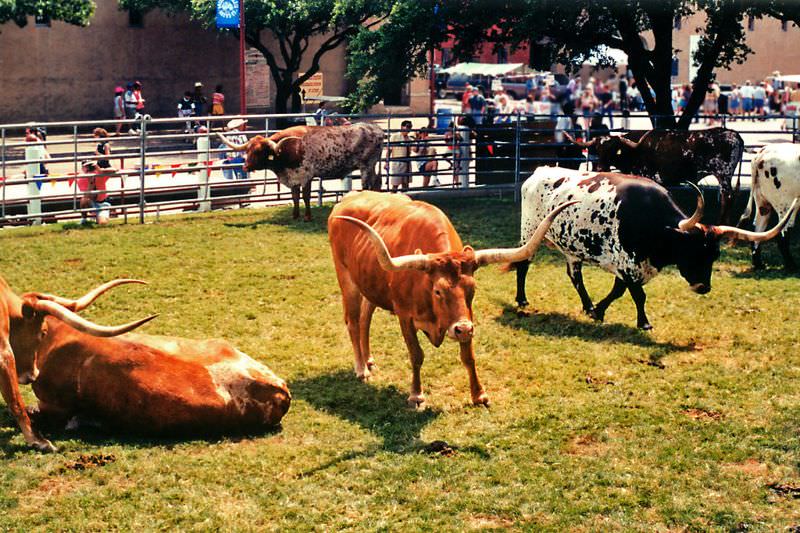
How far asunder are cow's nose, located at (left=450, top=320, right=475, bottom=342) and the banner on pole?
62.8ft

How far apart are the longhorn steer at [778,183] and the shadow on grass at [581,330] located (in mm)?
3674

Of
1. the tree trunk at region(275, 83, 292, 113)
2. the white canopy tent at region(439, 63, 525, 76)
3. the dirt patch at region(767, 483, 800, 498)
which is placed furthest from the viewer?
the white canopy tent at region(439, 63, 525, 76)

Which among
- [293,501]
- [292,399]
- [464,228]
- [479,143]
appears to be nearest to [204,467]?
[293,501]

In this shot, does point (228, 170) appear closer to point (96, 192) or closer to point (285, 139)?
point (285, 139)

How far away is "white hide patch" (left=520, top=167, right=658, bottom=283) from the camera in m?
11.7

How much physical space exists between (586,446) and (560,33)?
46.6ft

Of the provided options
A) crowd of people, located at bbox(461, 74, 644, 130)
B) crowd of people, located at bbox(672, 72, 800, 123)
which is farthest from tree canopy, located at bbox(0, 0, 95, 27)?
crowd of people, located at bbox(672, 72, 800, 123)

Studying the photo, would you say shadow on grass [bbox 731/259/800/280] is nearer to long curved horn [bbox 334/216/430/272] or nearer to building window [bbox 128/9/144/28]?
long curved horn [bbox 334/216/430/272]

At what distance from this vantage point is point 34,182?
57.5ft

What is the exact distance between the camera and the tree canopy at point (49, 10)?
1308 inches

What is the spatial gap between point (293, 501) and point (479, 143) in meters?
14.0

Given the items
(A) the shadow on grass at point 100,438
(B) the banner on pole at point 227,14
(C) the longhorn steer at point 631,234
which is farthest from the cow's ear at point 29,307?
(B) the banner on pole at point 227,14

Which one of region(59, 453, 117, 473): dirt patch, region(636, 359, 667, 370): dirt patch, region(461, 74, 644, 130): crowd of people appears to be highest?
region(461, 74, 644, 130): crowd of people

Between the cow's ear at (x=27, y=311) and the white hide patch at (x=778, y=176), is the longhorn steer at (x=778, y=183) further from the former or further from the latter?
the cow's ear at (x=27, y=311)
